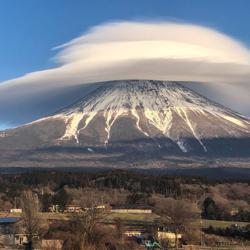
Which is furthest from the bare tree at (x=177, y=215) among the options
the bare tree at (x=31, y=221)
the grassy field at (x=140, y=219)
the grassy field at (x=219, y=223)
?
the bare tree at (x=31, y=221)

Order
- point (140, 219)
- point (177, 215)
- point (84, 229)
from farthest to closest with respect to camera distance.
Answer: point (140, 219), point (177, 215), point (84, 229)

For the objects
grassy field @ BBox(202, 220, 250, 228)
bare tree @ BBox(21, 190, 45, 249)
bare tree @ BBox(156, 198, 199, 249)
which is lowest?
grassy field @ BBox(202, 220, 250, 228)

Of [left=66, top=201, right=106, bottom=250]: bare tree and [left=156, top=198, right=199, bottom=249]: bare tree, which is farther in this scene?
[left=156, top=198, right=199, bottom=249]: bare tree

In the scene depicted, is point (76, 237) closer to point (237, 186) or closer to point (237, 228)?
point (237, 228)

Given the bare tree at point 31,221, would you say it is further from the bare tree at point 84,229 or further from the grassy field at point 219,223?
the grassy field at point 219,223

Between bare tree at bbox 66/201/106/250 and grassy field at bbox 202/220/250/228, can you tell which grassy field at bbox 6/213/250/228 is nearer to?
grassy field at bbox 202/220/250/228

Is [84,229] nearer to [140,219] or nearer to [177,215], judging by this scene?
[177,215]

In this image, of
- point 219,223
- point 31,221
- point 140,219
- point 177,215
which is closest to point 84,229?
point 31,221

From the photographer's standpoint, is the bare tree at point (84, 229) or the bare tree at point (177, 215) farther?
Result: the bare tree at point (177, 215)

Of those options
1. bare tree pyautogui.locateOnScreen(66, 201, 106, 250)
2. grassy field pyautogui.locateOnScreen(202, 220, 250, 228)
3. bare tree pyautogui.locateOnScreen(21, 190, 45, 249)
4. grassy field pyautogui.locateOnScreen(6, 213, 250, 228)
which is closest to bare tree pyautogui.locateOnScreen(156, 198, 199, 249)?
grassy field pyautogui.locateOnScreen(6, 213, 250, 228)
